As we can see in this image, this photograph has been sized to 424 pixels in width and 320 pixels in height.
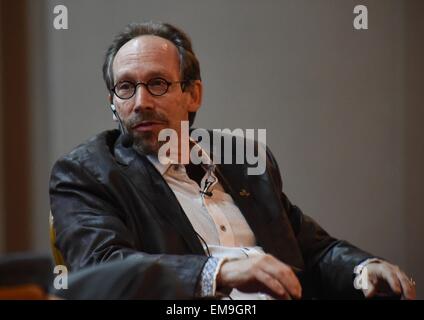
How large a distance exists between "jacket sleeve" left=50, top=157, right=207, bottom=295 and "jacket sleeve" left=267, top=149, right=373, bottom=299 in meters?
0.49

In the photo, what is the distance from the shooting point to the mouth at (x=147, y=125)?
163 centimetres

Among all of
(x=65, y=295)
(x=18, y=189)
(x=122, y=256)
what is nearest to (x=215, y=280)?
(x=122, y=256)

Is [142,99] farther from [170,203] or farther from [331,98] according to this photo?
[331,98]

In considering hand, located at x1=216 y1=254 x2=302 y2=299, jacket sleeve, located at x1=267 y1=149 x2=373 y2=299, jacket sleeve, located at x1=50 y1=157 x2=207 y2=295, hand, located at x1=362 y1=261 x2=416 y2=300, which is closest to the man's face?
jacket sleeve, located at x1=50 y1=157 x2=207 y2=295

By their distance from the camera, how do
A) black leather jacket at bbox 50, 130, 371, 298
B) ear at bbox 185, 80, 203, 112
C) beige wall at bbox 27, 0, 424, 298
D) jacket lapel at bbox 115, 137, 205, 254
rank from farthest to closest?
beige wall at bbox 27, 0, 424, 298 < ear at bbox 185, 80, 203, 112 < jacket lapel at bbox 115, 137, 205, 254 < black leather jacket at bbox 50, 130, 371, 298

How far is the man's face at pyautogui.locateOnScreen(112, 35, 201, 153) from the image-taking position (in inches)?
64.1

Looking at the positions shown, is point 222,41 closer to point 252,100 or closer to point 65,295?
point 252,100

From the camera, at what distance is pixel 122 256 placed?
1317 millimetres

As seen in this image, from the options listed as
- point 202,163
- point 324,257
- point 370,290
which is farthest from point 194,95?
point 370,290

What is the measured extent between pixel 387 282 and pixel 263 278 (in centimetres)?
43

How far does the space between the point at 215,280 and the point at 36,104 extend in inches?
45.8

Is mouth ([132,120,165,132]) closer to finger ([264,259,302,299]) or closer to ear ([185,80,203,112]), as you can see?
ear ([185,80,203,112])

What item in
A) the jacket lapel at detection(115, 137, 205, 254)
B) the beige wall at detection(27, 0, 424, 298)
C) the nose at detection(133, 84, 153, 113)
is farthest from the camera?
the beige wall at detection(27, 0, 424, 298)

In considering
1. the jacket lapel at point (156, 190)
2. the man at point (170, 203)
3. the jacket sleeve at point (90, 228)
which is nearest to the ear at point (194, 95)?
the man at point (170, 203)
